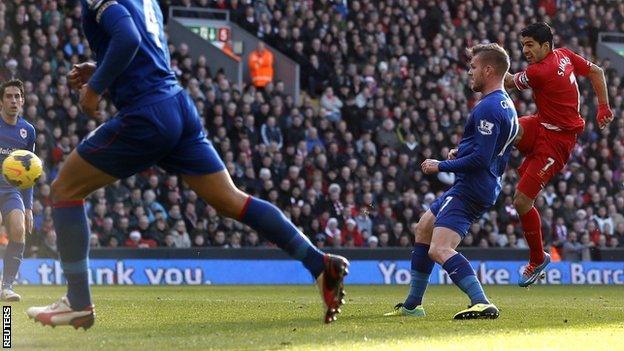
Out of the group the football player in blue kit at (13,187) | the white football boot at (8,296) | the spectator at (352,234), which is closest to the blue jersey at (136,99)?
the white football boot at (8,296)

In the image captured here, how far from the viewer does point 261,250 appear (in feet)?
74.6

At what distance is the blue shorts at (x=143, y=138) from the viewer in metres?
7.73

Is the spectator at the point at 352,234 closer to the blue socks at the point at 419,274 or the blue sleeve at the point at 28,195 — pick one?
the blue sleeve at the point at 28,195

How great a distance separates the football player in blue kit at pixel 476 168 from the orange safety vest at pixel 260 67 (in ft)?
59.2

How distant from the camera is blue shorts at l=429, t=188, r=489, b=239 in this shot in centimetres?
997

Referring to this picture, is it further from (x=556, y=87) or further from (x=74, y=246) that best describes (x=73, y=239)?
(x=556, y=87)

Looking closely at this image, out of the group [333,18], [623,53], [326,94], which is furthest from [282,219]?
[623,53]

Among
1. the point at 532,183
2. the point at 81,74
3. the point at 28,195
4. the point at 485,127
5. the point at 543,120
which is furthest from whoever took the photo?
the point at 28,195

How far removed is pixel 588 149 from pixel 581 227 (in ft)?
10.3

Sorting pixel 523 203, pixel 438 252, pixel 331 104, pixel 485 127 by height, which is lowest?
pixel 331 104

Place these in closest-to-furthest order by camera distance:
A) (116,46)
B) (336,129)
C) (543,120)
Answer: (116,46)
(543,120)
(336,129)

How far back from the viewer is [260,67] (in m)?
28.1

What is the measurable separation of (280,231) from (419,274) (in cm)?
259

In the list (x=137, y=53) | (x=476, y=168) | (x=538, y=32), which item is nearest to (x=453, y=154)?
(x=476, y=168)
